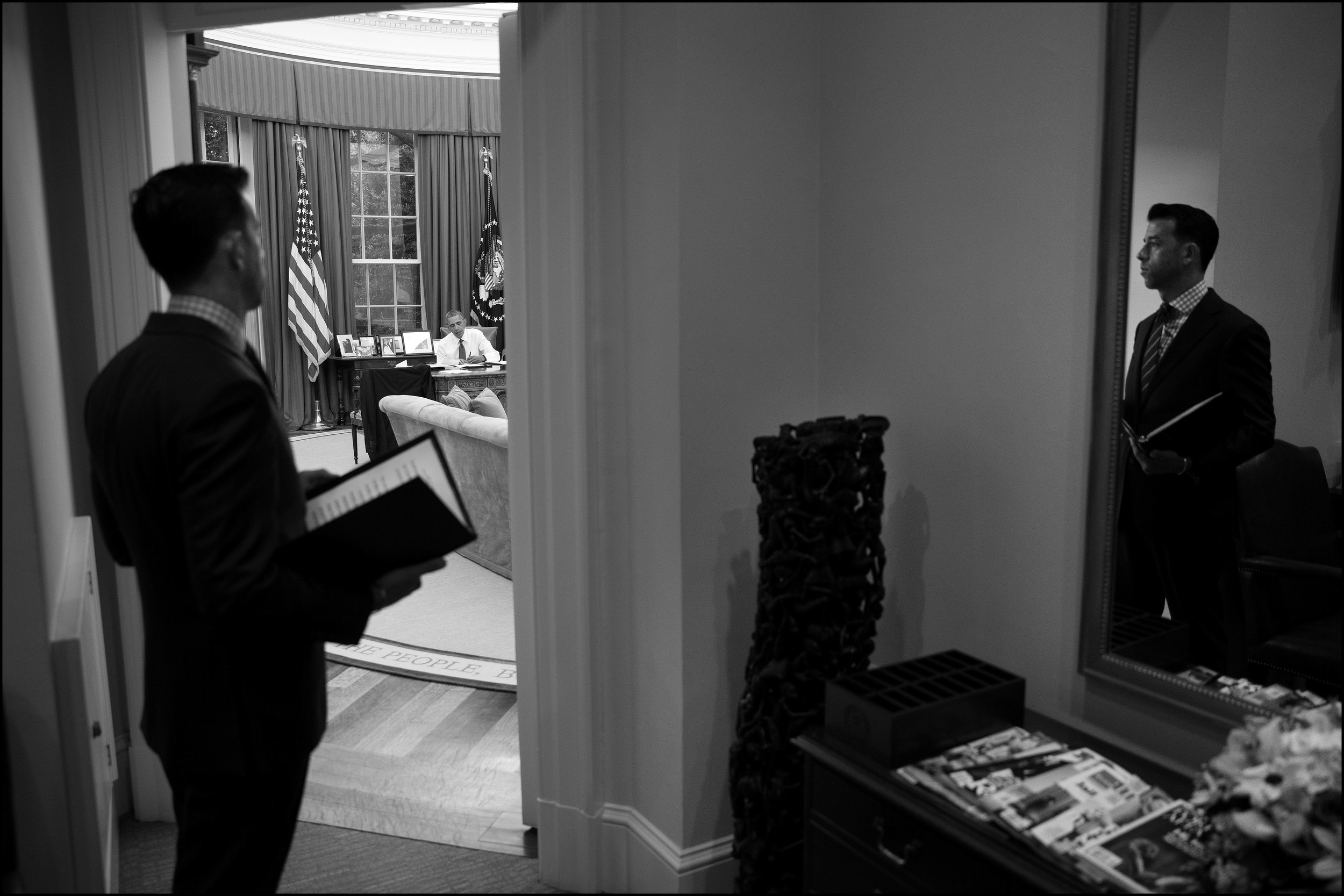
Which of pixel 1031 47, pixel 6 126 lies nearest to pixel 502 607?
pixel 6 126

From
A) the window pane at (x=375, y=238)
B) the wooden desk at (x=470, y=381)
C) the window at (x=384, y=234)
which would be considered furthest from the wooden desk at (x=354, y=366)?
the window pane at (x=375, y=238)

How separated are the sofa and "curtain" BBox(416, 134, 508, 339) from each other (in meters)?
5.08

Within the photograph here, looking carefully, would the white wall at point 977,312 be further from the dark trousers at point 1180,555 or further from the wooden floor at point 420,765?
the wooden floor at point 420,765

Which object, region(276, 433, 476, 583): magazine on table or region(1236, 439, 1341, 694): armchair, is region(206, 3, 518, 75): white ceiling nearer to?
region(276, 433, 476, 583): magazine on table

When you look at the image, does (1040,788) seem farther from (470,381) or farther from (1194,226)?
(470,381)

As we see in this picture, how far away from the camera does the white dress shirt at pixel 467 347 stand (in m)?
9.90

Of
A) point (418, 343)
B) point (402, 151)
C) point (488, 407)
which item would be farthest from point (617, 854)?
point (402, 151)

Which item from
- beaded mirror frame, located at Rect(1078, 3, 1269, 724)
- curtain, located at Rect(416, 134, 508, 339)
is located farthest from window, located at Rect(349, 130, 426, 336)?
beaded mirror frame, located at Rect(1078, 3, 1269, 724)

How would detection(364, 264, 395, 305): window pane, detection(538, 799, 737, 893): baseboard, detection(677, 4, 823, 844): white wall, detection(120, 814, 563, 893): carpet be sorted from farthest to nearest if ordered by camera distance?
detection(364, 264, 395, 305): window pane
detection(120, 814, 563, 893): carpet
detection(538, 799, 737, 893): baseboard
detection(677, 4, 823, 844): white wall

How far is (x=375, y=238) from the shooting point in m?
10.9

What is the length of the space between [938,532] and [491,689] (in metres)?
2.24

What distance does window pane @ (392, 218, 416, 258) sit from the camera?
35.8 ft

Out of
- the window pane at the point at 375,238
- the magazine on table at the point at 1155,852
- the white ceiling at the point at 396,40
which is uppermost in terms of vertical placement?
the white ceiling at the point at 396,40

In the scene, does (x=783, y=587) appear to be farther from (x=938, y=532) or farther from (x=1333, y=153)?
(x=1333, y=153)
